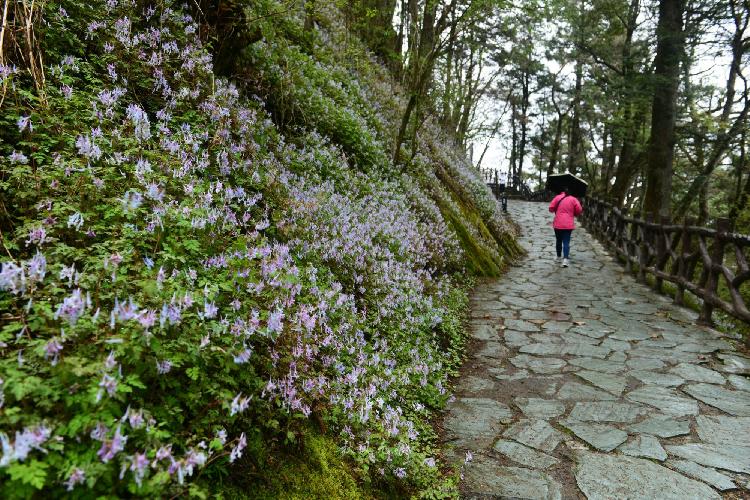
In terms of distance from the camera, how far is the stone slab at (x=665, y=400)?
4.57m

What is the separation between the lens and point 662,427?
13.9ft

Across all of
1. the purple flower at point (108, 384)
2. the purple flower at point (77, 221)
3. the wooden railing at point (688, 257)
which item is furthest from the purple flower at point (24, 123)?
the wooden railing at point (688, 257)

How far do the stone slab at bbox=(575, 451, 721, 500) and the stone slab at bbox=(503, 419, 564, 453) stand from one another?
0.93ft

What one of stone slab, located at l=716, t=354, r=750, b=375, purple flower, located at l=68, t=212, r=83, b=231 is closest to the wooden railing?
stone slab, located at l=716, t=354, r=750, b=375

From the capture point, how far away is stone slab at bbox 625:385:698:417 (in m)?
4.57

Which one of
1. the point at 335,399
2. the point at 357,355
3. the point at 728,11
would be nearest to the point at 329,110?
the point at 357,355

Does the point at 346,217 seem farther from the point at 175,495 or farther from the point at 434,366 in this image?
the point at 175,495

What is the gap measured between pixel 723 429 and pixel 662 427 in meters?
0.56

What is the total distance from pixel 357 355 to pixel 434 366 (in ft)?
4.39

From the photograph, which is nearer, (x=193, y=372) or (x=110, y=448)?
(x=110, y=448)

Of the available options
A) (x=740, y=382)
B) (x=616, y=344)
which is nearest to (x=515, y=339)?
(x=616, y=344)

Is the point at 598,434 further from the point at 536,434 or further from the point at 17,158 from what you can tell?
the point at 17,158

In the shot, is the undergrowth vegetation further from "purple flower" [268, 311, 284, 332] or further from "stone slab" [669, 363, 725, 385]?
"stone slab" [669, 363, 725, 385]

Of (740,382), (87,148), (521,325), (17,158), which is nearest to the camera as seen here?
(17,158)
